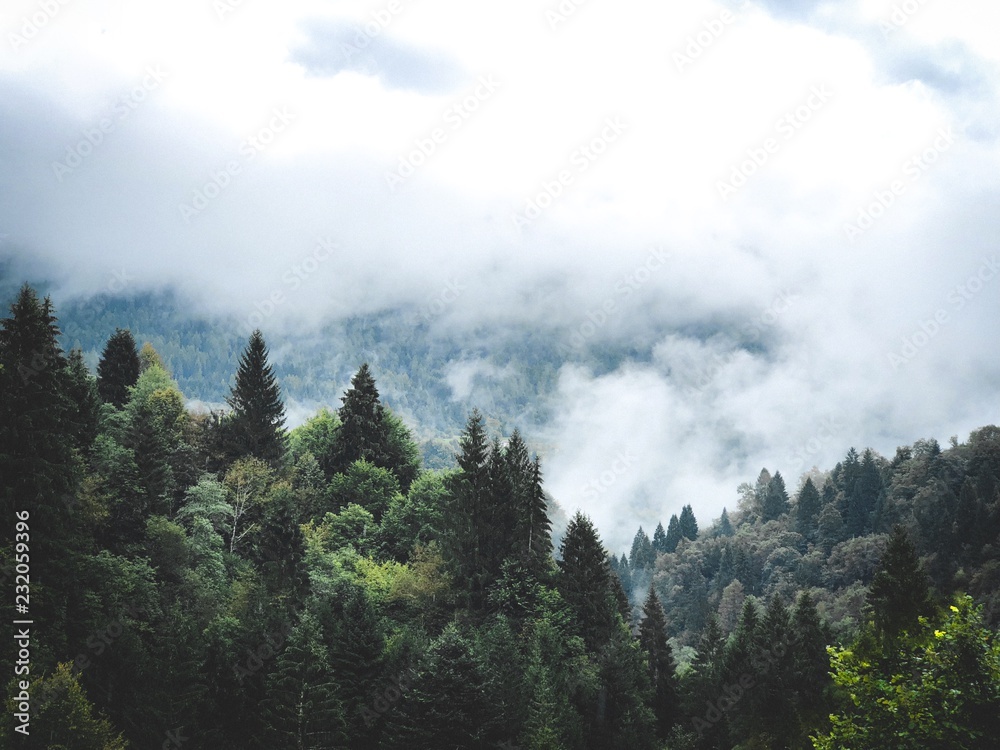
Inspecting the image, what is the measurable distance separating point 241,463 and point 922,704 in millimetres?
78730

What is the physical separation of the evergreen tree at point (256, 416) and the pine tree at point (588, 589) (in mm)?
34379

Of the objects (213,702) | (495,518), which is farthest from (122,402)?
(213,702)

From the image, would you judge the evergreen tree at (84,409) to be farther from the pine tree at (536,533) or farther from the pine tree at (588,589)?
the pine tree at (588,589)

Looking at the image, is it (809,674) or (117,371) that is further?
(117,371)

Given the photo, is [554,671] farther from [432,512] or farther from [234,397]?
[234,397]

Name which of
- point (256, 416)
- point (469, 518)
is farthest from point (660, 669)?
point (256, 416)

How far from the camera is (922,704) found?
2867 cm

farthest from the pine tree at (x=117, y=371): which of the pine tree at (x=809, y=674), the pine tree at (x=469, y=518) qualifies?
the pine tree at (x=809, y=674)

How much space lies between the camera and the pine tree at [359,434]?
11081 cm

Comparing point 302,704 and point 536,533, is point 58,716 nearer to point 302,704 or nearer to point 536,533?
point 302,704

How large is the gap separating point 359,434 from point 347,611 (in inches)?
1458

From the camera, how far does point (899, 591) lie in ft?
238

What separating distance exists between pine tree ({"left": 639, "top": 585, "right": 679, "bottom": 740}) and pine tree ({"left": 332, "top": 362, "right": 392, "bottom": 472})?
39.6m

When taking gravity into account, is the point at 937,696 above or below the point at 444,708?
below
